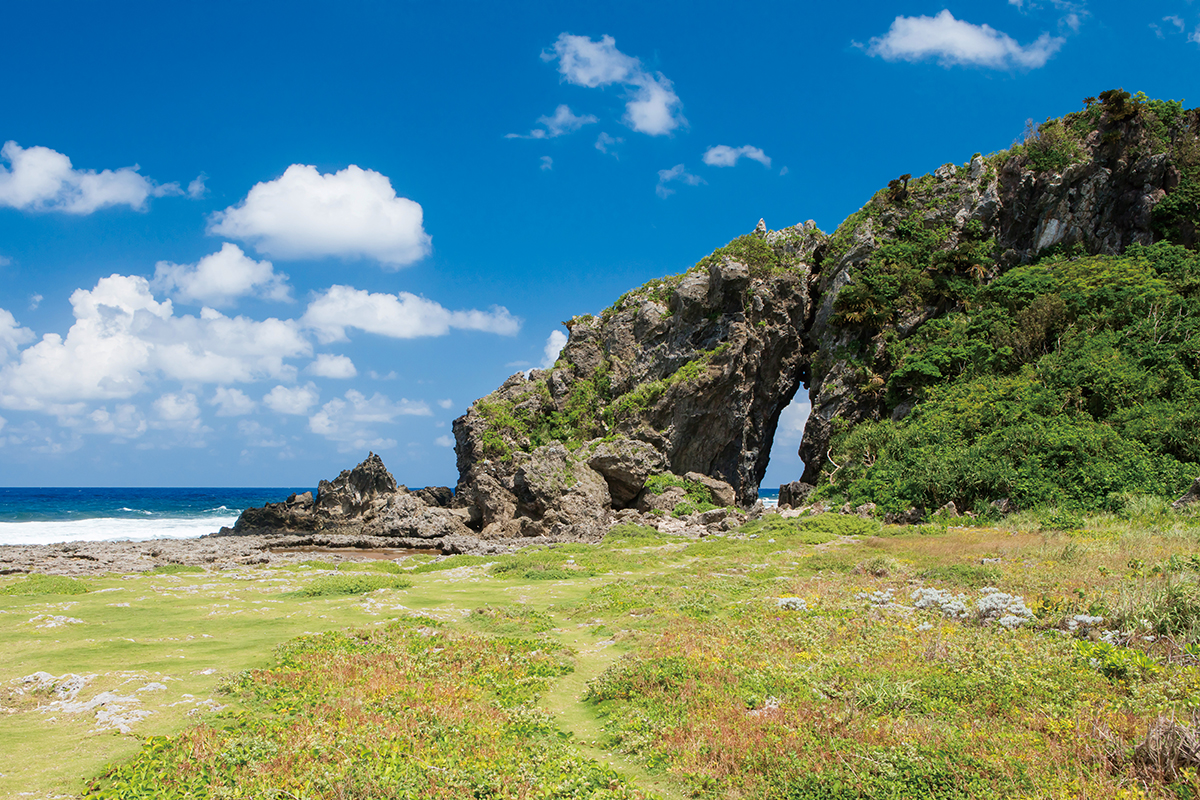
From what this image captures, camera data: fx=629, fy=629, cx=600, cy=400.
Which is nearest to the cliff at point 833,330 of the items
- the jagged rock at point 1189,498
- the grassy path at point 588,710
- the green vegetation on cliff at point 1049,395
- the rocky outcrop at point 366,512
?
the green vegetation on cliff at point 1049,395

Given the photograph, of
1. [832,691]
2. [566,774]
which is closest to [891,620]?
[832,691]

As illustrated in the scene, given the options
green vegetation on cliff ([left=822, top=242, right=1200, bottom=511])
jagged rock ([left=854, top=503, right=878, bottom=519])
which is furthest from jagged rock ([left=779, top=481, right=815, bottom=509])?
jagged rock ([left=854, top=503, right=878, bottom=519])

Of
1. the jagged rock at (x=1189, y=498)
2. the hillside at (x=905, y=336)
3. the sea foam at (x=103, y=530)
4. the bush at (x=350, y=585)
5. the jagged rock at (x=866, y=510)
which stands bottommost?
the sea foam at (x=103, y=530)

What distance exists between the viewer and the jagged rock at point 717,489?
131 ft

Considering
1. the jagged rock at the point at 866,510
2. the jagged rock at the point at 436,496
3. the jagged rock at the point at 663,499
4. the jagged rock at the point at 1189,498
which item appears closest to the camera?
the jagged rock at the point at 1189,498

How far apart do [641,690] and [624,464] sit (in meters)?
30.2

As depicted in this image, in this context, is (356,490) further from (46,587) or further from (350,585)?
(350,585)

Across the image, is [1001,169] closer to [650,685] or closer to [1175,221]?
[1175,221]

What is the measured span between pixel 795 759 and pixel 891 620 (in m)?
6.09

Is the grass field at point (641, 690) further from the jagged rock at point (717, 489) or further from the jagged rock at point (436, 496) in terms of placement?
the jagged rock at point (436, 496)

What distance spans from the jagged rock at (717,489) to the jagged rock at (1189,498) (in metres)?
22.2

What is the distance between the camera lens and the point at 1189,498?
21.1 m

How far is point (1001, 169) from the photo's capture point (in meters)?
44.9

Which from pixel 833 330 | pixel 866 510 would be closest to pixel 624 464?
pixel 866 510
